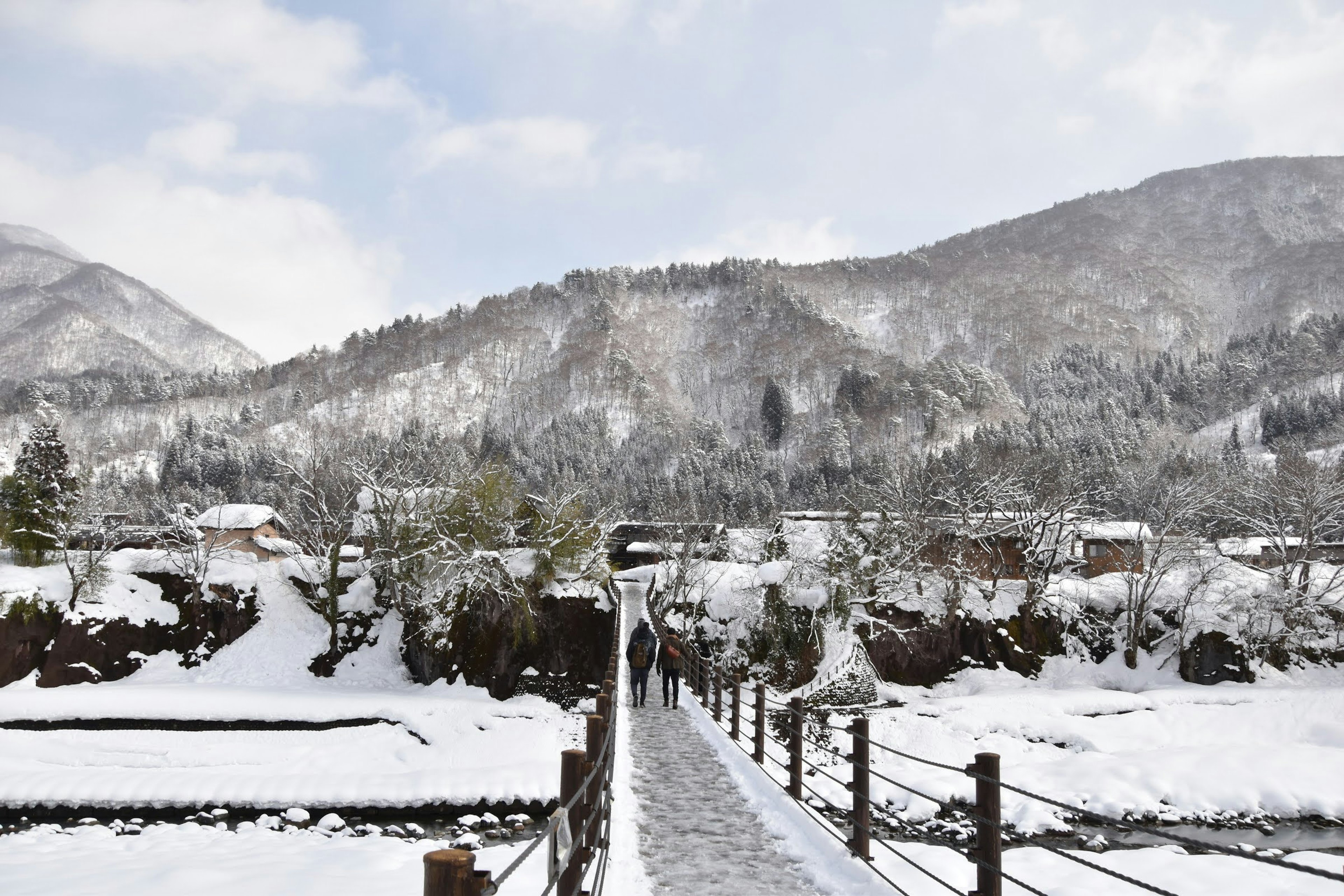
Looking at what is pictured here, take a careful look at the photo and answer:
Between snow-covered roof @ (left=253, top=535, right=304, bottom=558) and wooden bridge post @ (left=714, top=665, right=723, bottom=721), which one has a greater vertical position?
snow-covered roof @ (left=253, top=535, right=304, bottom=558)

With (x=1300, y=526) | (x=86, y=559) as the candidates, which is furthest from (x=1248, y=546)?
(x=86, y=559)

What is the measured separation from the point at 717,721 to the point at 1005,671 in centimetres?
2301

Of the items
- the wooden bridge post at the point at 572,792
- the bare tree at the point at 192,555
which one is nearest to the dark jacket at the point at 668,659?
the wooden bridge post at the point at 572,792

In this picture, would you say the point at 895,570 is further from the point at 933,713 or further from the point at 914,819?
the point at 914,819

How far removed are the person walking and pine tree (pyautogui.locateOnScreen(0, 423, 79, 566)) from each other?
111 feet

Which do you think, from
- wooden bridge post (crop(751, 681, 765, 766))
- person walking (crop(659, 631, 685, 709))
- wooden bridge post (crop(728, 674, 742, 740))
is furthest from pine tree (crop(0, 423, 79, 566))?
wooden bridge post (crop(751, 681, 765, 766))

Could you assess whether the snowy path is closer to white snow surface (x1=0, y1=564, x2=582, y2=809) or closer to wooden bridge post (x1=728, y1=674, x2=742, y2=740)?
wooden bridge post (x1=728, y1=674, x2=742, y2=740)

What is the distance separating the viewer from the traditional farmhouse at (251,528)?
5581 centimetres

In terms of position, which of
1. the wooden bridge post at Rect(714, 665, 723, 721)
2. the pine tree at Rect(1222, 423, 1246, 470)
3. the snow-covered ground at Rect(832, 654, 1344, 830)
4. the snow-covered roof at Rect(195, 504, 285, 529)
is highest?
the pine tree at Rect(1222, 423, 1246, 470)

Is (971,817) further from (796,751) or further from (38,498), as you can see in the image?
(38,498)

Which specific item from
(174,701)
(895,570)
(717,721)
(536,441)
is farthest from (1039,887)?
(536,441)

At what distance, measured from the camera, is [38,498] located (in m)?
39.8

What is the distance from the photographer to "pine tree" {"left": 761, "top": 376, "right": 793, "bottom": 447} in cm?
15088

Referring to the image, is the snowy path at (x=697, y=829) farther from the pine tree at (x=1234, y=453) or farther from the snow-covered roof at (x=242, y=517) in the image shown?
the pine tree at (x=1234, y=453)
